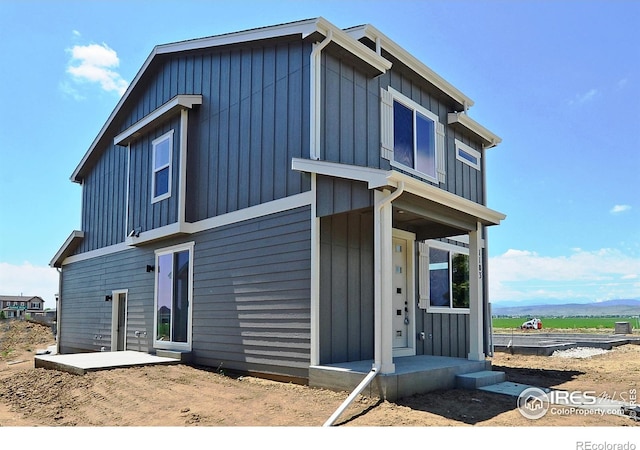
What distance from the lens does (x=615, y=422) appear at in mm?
5516

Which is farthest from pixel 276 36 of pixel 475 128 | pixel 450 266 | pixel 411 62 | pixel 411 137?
pixel 450 266

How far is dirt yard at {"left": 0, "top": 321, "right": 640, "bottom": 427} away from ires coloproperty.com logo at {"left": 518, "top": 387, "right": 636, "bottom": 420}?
135mm

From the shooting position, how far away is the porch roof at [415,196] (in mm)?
6281

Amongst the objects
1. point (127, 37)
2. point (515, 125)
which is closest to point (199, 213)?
point (127, 37)

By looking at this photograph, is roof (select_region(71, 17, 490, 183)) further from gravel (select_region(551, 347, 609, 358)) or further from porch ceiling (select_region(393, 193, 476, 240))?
gravel (select_region(551, 347, 609, 358))

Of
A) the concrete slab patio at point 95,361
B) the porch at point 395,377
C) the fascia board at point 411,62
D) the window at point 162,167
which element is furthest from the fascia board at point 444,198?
the window at point 162,167

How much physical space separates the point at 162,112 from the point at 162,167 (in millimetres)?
1111

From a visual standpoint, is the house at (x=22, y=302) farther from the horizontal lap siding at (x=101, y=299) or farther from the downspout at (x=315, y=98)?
the downspout at (x=315, y=98)

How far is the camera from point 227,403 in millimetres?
6199

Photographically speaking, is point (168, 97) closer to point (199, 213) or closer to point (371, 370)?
point (199, 213)

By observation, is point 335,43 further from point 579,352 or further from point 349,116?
point 579,352

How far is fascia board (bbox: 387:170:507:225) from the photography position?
20.6 ft

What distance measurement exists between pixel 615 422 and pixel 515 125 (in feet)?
27.7

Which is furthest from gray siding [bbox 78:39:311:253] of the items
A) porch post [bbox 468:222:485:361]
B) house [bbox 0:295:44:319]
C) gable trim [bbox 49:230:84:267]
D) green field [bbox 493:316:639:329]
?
house [bbox 0:295:44:319]
